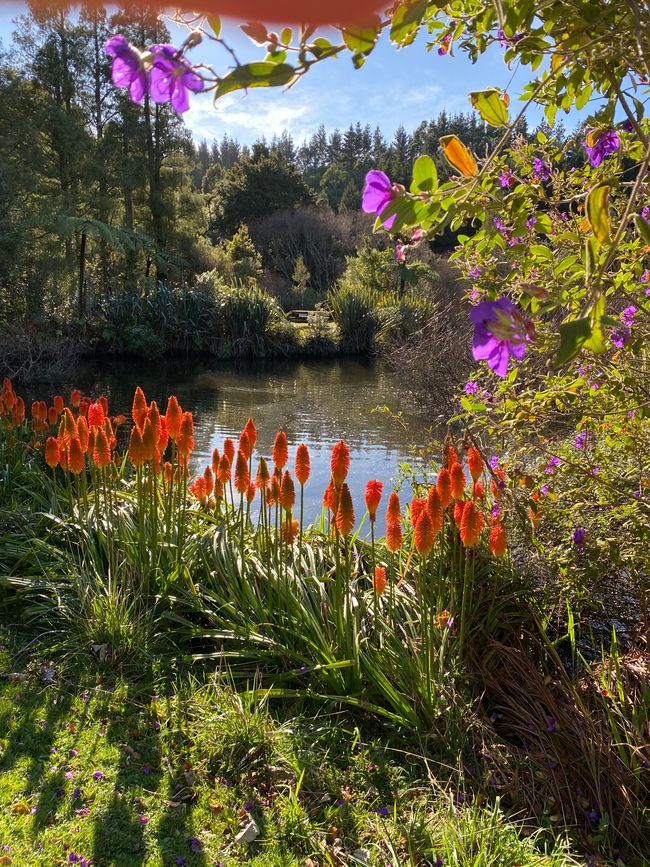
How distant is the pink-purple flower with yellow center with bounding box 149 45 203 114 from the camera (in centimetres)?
76

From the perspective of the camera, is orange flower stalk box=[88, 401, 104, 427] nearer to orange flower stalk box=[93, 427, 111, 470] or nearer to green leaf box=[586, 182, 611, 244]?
orange flower stalk box=[93, 427, 111, 470]

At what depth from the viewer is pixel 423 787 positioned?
2.22 metres

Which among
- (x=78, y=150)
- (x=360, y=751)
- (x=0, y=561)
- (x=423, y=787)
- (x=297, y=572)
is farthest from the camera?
(x=78, y=150)

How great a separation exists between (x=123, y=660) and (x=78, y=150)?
772 inches

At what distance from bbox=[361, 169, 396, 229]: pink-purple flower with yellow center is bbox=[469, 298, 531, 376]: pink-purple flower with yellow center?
237 mm

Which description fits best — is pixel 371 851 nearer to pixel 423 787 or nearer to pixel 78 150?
pixel 423 787

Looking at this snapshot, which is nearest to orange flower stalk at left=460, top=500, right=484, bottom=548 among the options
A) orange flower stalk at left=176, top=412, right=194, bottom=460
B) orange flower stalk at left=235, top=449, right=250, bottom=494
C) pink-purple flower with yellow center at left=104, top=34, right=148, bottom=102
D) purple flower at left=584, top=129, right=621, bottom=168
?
orange flower stalk at left=235, top=449, right=250, bottom=494

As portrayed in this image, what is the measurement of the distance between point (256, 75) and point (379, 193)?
0.26m

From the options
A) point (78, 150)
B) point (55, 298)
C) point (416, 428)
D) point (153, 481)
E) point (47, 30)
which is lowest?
point (416, 428)

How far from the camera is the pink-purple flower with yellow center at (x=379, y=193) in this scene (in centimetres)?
96

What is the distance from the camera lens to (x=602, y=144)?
68.9 inches

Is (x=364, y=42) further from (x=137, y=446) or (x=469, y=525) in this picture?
(x=137, y=446)

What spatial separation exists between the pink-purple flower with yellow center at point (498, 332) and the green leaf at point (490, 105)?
54cm

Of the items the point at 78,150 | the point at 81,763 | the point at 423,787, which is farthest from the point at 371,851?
the point at 78,150
